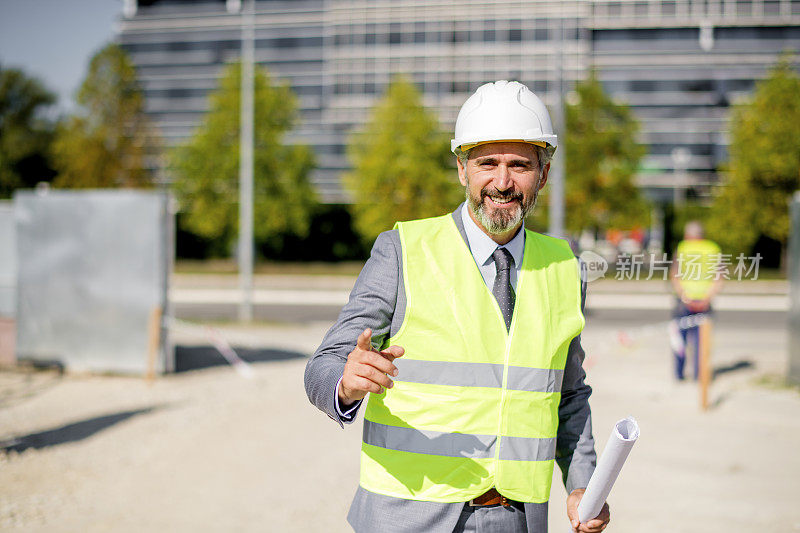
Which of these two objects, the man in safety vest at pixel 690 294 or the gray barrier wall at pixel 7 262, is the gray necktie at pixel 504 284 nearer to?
the man in safety vest at pixel 690 294

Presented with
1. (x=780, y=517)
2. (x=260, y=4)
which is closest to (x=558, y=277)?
(x=780, y=517)

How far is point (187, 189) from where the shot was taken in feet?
110

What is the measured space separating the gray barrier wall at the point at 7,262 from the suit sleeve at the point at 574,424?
10.1 meters

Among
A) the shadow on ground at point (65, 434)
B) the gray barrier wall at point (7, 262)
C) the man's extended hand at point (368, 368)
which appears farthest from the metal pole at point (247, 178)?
the man's extended hand at point (368, 368)

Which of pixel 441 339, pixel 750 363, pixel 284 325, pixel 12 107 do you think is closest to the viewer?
pixel 441 339

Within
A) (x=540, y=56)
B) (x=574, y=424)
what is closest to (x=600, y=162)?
(x=574, y=424)

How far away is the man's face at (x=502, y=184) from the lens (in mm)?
2209

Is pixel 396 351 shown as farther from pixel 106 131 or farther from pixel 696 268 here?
pixel 106 131

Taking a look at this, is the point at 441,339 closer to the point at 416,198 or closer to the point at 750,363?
the point at 750,363

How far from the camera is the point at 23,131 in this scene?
184 ft

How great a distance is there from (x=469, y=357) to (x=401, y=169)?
102ft

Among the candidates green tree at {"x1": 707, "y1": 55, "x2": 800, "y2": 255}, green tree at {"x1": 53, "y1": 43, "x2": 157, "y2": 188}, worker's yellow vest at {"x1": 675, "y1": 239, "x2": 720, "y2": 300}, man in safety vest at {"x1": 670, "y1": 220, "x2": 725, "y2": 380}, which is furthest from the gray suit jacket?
green tree at {"x1": 53, "y1": 43, "x2": 157, "y2": 188}

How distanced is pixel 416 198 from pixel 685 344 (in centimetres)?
2439

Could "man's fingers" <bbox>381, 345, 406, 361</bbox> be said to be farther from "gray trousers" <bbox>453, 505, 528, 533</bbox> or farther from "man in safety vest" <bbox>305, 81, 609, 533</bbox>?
"gray trousers" <bbox>453, 505, 528, 533</bbox>
